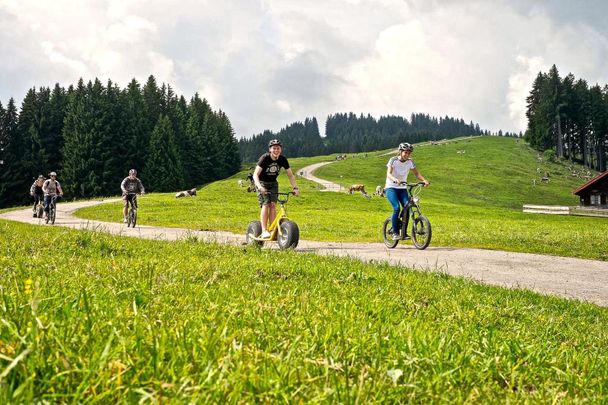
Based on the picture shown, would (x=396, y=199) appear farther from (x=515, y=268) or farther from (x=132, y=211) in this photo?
(x=132, y=211)

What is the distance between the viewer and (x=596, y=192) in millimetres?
73000

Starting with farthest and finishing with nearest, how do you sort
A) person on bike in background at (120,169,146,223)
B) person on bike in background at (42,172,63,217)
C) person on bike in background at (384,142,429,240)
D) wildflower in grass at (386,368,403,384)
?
person on bike in background at (42,172,63,217) < person on bike in background at (120,169,146,223) < person on bike in background at (384,142,429,240) < wildflower in grass at (386,368,403,384)

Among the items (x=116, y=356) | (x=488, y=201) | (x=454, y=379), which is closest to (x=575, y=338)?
(x=454, y=379)

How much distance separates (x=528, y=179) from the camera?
109250mm

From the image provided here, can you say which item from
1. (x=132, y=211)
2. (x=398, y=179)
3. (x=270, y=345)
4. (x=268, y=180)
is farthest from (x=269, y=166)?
(x=132, y=211)

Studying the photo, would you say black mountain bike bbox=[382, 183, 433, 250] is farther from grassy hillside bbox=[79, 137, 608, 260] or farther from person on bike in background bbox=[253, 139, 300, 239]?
person on bike in background bbox=[253, 139, 300, 239]

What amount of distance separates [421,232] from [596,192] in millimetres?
71997

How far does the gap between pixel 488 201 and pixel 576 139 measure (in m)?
73.3

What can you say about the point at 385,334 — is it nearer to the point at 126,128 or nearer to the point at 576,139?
the point at 126,128

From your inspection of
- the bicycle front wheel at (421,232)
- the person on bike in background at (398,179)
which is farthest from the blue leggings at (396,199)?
the bicycle front wheel at (421,232)

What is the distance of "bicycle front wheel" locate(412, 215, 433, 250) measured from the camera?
47.1 feet

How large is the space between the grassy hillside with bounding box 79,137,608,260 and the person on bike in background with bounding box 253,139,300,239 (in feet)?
Answer: 18.9

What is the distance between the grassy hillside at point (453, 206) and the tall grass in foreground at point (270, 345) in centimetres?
1261

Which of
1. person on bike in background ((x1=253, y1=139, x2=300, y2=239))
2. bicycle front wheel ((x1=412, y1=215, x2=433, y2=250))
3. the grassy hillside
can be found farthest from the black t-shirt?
the grassy hillside
